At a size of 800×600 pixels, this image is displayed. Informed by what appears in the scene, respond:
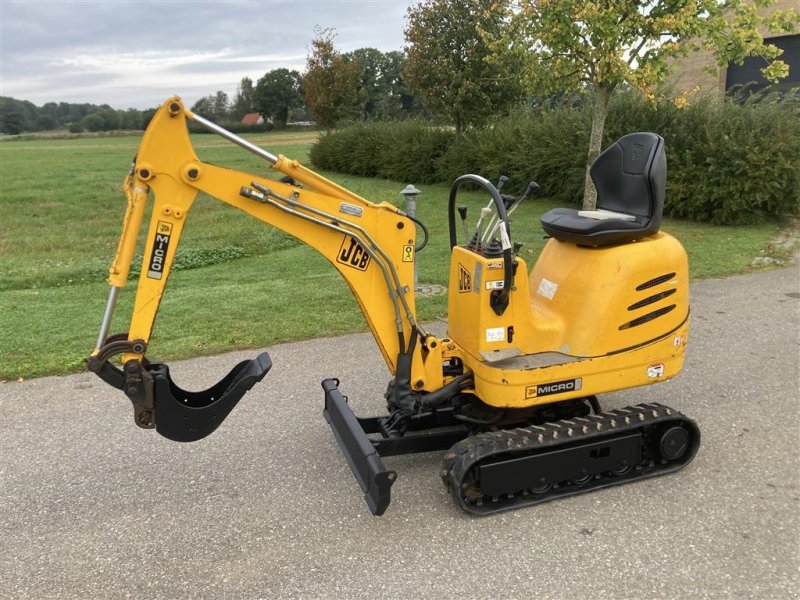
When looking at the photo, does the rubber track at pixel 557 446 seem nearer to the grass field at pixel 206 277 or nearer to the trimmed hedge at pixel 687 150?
the grass field at pixel 206 277

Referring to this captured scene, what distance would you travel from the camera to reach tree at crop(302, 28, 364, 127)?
2894 centimetres

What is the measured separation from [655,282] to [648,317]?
222 millimetres

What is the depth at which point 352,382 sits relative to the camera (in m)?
5.55

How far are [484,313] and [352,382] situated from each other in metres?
2.08

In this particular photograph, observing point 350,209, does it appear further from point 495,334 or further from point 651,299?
point 651,299

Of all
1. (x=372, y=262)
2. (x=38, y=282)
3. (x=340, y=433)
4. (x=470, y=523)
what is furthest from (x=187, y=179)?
(x=38, y=282)

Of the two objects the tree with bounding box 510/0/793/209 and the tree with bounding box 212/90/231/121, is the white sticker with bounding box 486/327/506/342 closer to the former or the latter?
the tree with bounding box 212/90/231/121

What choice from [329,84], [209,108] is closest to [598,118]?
[209,108]

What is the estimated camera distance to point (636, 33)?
29.9ft

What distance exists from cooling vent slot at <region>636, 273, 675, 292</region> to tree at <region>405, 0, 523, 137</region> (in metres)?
14.2

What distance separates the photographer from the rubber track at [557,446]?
142 inches

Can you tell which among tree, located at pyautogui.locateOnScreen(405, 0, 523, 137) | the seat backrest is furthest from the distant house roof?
the seat backrest

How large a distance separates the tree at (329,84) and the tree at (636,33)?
20249 mm

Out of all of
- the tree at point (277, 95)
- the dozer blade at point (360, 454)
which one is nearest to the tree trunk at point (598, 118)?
the dozer blade at point (360, 454)
